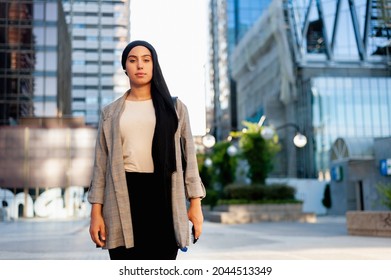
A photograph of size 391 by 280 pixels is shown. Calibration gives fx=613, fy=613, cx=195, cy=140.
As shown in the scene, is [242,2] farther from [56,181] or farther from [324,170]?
[56,181]

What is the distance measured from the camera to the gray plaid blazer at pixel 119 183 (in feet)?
8.96

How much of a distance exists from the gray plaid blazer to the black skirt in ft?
0.11

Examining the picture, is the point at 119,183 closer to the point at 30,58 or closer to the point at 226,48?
the point at 30,58

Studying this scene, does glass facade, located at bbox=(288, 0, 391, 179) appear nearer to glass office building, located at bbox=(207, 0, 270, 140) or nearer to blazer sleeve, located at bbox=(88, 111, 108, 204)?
glass office building, located at bbox=(207, 0, 270, 140)

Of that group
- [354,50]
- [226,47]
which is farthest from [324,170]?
[226,47]

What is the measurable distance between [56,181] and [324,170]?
16.9 meters

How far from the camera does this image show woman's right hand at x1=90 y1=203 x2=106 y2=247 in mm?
2756

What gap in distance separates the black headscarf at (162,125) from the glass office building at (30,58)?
40995mm

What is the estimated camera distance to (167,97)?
2.87m

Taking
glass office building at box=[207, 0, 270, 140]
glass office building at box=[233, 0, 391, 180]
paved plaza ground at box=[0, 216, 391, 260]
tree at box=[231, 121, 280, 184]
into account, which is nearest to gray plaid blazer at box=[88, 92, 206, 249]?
paved plaza ground at box=[0, 216, 391, 260]

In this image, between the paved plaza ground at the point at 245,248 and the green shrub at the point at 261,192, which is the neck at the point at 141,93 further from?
the green shrub at the point at 261,192

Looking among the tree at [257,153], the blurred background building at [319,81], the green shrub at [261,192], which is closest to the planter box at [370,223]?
the green shrub at [261,192]

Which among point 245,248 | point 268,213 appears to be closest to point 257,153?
point 268,213
